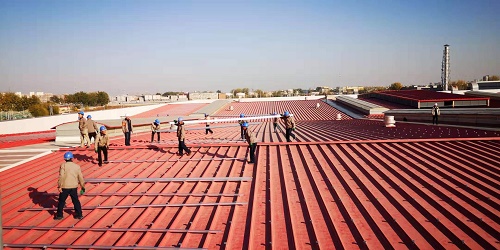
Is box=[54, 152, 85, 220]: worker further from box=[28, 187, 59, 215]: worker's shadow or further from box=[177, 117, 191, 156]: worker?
box=[177, 117, 191, 156]: worker

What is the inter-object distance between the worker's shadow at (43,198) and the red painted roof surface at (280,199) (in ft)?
0.10

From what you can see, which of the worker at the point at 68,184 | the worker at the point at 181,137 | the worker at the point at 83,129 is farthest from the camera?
the worker at the point at 83,129

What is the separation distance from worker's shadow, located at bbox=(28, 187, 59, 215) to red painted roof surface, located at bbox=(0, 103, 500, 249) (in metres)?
0.03

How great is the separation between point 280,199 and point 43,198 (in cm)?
667

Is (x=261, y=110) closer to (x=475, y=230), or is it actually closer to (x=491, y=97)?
(x=491, y=97)

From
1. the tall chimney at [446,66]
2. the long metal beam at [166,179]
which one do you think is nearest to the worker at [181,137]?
the long metal beam at [166,179]

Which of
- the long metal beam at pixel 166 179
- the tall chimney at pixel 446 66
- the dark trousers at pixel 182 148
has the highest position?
the tall chimney at pixel 446 66

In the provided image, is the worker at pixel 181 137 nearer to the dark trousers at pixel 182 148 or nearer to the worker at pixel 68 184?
the dark trousers at pixel 182 148

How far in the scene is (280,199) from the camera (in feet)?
23.0

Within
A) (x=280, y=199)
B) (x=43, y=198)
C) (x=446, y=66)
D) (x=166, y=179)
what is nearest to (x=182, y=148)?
(x=166, y=179)

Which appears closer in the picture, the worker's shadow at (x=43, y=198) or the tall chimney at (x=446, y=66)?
the worker's shadow at (x=43, y=198)

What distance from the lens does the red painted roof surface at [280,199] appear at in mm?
5477

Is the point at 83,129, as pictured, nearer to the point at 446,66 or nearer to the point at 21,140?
the point at 21,140

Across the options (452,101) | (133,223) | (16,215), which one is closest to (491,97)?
(452,101)
